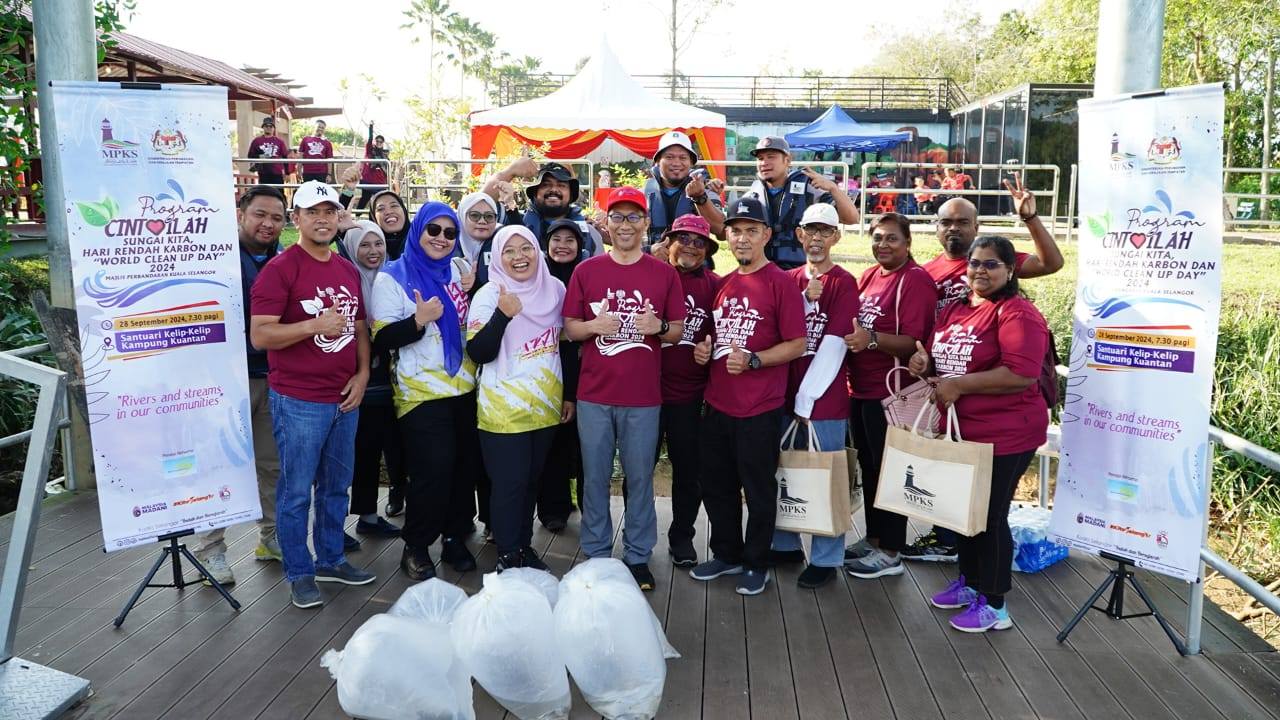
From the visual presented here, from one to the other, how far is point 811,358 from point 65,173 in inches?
127

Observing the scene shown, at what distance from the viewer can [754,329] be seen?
4145mm

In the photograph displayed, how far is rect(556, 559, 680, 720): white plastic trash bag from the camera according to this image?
3.22 metres

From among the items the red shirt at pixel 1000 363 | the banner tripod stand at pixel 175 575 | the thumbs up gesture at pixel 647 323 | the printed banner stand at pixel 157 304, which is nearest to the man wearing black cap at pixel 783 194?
the thumbs up gesture at pixel 647 323

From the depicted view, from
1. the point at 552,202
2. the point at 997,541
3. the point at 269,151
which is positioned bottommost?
the point at 997,541

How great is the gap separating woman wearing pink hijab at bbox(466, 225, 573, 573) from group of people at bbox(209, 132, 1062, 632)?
1 cm

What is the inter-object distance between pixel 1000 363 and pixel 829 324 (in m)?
0.77

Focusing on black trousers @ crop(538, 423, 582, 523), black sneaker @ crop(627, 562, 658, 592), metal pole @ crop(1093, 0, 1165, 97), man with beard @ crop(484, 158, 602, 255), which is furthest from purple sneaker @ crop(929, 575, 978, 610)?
man with beard @ crop(484, 158, 602, 255)

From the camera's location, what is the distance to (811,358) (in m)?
4.36

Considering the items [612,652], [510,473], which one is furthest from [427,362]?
[612,652]

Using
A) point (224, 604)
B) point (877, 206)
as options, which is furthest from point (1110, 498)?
point (877, 206)

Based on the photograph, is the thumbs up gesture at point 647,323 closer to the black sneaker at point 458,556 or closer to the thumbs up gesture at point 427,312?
the thumbs up gesture at point 427,312

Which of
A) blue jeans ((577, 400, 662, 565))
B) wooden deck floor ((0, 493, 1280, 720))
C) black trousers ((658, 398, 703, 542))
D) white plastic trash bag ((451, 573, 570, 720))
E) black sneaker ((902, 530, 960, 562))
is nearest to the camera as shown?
white plastic trash bag ((451, 573, 570, 720))

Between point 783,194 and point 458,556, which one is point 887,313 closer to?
point 783,194

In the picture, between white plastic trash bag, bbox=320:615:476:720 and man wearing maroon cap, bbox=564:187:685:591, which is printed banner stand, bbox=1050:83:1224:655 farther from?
white plastic trash bag, bbox=320:615:476:720
